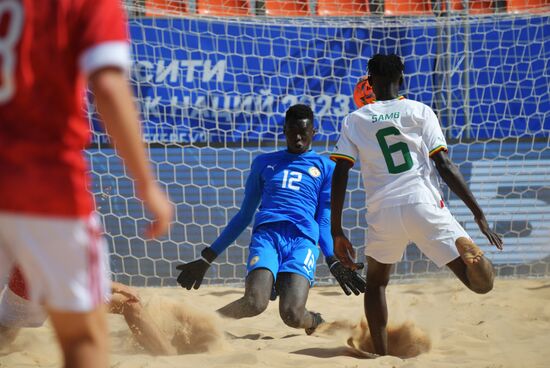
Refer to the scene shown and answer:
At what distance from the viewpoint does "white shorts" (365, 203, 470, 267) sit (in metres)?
4.16

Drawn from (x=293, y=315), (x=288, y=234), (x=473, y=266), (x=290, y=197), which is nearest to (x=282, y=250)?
(x=288, y=234)

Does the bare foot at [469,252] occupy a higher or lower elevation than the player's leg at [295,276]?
higher

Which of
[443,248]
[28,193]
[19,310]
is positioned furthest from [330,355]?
[28,193]

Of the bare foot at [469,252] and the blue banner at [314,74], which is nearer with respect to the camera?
the bare foot at [469,252]

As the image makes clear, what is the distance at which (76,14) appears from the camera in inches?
Answer: 80.0

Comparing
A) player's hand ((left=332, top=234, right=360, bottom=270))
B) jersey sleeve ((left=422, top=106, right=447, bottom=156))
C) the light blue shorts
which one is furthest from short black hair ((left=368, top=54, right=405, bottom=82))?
the light blue shorts

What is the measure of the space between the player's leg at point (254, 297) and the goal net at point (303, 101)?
9.95ft

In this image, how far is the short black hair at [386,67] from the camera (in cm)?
434

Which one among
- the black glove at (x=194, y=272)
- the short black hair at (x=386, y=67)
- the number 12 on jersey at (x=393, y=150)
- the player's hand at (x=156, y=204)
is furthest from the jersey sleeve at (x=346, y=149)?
the player's hand at (x=156, y=204)

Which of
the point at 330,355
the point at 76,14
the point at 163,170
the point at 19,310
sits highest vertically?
the point at 76,14

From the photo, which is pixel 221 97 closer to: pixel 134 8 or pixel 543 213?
pixel 134 8

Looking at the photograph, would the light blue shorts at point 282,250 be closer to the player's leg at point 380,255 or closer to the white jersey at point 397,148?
the player's leg at point 380,255

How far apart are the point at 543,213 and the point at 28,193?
23.4 feet

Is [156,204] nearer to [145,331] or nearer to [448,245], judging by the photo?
[448,245]
